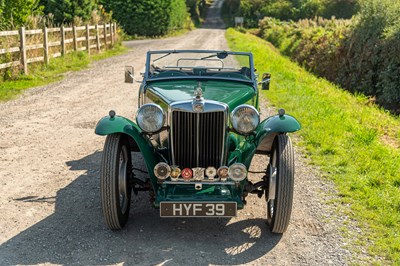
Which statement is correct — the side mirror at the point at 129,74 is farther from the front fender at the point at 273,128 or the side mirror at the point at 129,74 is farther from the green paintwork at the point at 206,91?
the front fender at the point at 273,128

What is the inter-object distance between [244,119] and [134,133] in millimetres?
1037

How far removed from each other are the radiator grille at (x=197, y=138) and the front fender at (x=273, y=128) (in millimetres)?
443

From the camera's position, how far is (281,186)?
440 centimetres

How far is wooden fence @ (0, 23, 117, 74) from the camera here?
46.1ft

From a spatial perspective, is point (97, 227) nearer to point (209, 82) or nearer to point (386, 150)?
point (209, 82)

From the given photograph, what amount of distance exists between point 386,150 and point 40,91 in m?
8.79

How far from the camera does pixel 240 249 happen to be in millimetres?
4312

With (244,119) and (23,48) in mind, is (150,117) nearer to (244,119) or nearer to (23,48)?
(244,119)

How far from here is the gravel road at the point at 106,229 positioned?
4137 millimetres

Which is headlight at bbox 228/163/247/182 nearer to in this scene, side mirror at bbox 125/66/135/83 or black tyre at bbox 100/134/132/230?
black tyre at bbox 100/134/132/230

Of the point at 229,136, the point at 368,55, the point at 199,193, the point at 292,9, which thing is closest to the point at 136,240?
the point at 199,193

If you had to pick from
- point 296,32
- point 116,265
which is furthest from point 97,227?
point 296,32

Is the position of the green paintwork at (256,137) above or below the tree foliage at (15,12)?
below

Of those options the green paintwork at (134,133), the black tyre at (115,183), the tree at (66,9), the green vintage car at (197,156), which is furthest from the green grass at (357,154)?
the tree at (66,9)
